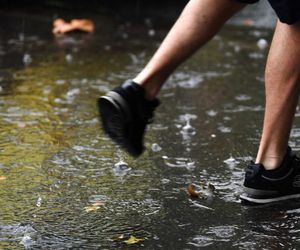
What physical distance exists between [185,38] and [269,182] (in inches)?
22.9

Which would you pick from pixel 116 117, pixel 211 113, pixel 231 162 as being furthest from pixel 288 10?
pixel 211 113

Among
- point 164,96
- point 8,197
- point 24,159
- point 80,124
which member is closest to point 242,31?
point 164,96

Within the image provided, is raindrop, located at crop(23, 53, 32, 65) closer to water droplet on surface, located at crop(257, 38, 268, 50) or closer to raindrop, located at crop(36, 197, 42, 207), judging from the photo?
water droplet on surface, located at crop(257, 38, 268, 50)

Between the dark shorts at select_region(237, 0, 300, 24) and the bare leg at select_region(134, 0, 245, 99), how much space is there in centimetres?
18

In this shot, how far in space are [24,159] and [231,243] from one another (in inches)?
43.3

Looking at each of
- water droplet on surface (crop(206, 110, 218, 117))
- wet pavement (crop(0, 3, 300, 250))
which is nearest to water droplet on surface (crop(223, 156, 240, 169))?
wet pavement (crop(0, 3, 300, 250))

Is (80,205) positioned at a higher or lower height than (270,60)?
lower

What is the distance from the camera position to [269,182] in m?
2.30

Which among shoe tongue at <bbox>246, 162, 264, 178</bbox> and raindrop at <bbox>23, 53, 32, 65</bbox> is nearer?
shoe tongue at <bbox>246, 162, 264, 178</bbox>

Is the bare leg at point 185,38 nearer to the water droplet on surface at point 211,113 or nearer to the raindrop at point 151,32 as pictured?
the water droplet on surface at point 211,113

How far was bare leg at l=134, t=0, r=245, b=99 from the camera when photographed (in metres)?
2.28

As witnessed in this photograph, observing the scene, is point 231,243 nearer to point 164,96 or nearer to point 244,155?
point 244,155

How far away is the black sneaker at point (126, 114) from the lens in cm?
220

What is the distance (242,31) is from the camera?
21.5 ft
